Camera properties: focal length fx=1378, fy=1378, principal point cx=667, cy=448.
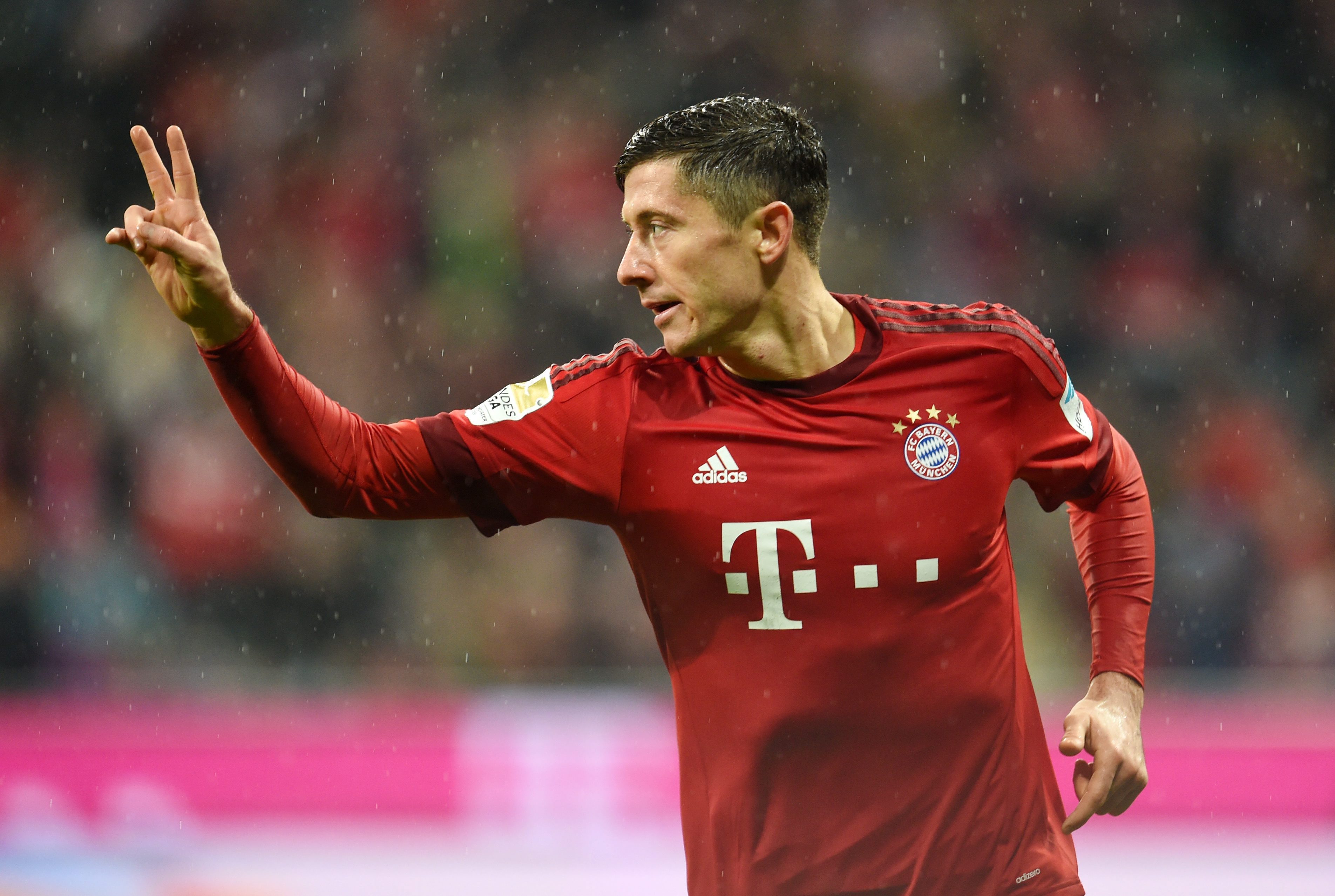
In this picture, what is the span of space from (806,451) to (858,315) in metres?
0.34

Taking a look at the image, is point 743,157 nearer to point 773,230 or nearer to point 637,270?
point 773,230

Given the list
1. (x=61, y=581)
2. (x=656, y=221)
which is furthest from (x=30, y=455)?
(x=656, y=221)

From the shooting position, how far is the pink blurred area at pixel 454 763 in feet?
16.6

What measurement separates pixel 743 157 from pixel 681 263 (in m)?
0.25

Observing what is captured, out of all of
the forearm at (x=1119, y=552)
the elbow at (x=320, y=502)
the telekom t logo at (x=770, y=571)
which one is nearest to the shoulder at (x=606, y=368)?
the telekom t logo at (x=770, y=571)

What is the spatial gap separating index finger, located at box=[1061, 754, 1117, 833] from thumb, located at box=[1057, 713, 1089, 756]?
0.05 m

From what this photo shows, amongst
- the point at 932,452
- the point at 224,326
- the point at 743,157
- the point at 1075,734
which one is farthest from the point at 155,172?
the point at 1075,734

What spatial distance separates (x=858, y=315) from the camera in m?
2.75

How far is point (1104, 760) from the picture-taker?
2.55m

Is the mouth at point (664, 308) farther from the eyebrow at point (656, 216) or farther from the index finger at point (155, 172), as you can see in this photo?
the index finger at point (155, 172)

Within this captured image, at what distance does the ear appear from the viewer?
2.61 metres

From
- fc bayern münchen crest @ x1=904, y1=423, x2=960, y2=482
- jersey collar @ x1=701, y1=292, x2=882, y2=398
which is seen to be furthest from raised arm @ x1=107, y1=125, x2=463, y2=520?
fc bayern münchen crest @ x1=904, y1=423, x2=960, y2=482

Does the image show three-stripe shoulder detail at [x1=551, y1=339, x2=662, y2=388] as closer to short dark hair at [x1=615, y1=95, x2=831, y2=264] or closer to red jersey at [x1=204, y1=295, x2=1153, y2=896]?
red jersey at [x1=204, y1=295, x2=1153, y2=896]

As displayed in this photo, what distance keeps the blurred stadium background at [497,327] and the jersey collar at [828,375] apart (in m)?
2.85
